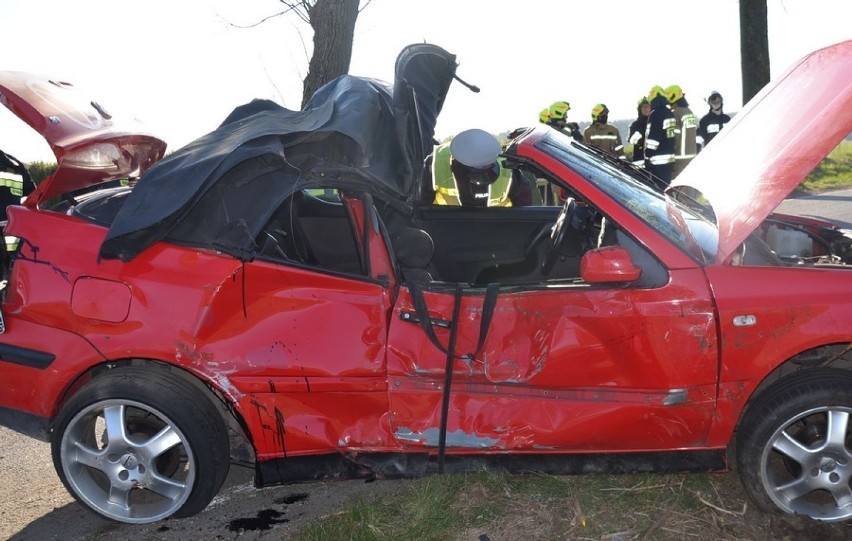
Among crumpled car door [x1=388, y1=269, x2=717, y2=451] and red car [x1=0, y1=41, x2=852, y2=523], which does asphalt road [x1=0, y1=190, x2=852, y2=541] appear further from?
crumpled car door [x1=388, y1=269, x2=717, y2=451]

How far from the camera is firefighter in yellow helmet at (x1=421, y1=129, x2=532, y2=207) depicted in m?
3.79

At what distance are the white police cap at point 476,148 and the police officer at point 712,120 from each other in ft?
30.3

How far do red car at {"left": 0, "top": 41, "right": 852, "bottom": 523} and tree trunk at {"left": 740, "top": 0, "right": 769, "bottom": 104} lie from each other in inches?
407

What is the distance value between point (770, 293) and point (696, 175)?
1030 mm

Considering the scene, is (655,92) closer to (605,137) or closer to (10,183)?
(605,137)

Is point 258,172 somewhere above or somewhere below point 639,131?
below

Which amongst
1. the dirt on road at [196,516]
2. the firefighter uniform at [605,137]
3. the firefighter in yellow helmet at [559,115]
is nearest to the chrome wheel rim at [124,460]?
the dirt on road at [196,516]

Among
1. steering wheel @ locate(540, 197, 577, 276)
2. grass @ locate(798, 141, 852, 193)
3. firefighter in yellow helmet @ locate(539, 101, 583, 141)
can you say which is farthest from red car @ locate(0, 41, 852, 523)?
grass @ locate(798, 141, 852, 193)

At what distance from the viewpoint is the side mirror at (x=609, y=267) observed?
2916mm

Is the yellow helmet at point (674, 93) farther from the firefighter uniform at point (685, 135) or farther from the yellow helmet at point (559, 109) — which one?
the yellow helmet at point (559, 109)

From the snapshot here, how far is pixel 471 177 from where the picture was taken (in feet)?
13.9

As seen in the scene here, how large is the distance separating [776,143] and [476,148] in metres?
1.34

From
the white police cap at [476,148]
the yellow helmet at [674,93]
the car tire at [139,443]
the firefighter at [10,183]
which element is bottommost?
the car tire at [139,443]

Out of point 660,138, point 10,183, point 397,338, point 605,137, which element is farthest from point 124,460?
point 605,137
